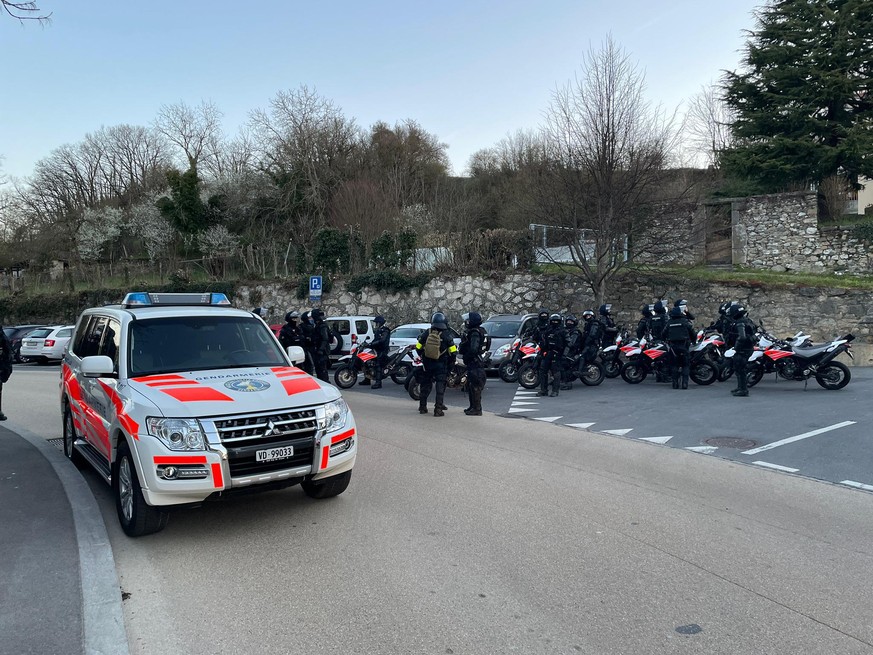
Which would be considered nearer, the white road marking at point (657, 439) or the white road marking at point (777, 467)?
the white road marking at point (777, 467)

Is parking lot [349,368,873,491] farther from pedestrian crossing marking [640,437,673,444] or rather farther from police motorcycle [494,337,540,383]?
police motorcycle [494,337,540,383]

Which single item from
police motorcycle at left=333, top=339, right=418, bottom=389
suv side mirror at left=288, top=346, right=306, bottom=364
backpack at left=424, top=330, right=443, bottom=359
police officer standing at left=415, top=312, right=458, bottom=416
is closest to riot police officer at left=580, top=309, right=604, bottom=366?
police motorcycle at left=333, top=339, right=418, bottom=389

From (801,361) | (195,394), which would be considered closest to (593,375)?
(801,361)

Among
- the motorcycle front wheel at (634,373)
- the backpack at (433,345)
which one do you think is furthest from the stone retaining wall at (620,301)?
the backpack at (433,345)

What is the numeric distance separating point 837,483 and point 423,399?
673 cm

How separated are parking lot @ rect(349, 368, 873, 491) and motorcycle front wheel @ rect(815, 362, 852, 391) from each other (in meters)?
0.16

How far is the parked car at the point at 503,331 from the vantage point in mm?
17672

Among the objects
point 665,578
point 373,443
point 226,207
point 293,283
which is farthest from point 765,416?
point 226,207

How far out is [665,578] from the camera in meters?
4.47

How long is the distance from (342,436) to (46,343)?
26.8m

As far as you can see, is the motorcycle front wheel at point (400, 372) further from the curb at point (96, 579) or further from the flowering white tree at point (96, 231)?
the flowering white tree at point (96, 231)

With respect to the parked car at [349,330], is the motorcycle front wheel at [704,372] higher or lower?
lower

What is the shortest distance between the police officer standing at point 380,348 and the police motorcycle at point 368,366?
9 centimetres

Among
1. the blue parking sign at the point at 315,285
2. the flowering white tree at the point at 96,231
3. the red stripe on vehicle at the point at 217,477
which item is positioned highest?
the flowering white tree at the point at 96,231
